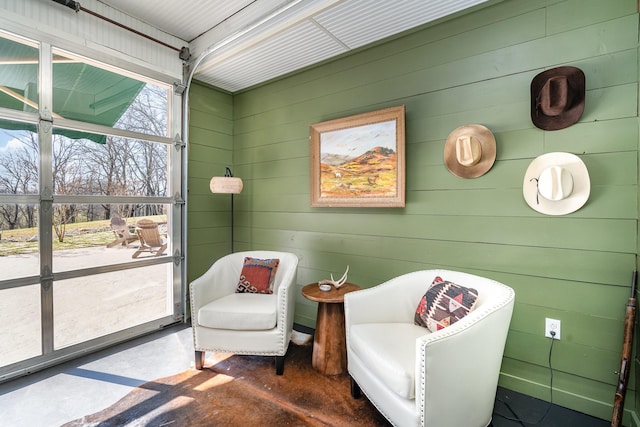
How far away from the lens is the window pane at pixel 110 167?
235 cm

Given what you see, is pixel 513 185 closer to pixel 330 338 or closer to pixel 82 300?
pixel 330 338

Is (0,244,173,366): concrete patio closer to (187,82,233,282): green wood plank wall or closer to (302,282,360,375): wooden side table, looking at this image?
(187,82,233,282): green wood plank wall

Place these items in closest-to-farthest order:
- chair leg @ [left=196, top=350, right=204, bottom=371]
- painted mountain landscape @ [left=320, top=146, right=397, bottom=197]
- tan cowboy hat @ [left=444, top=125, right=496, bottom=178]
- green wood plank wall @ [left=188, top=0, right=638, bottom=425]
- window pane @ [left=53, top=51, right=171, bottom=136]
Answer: green wood plank wall @ [left=188, top=0, right=638, bottom=425]
tan cowboy hat @ [left=444, top=125, right=496, bottom=178]
chair leg @ [left=196, top=350, right=204, bottom=371]
window pane @ [left=53, top=51, right=171, bottom=136]
painted mountain landscape @ [left=320, top=146, right=397, bottom=197]

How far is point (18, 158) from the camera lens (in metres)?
2.11

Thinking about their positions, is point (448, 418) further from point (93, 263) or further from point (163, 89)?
point (163, 89)

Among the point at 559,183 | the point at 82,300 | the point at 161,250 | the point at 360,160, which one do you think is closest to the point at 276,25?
the point at 360,160

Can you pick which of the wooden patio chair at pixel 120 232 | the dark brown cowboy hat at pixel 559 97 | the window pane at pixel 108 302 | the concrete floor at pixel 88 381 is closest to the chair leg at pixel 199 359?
the concrete floor at pixel 88 381

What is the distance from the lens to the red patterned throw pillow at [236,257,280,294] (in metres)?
2.52

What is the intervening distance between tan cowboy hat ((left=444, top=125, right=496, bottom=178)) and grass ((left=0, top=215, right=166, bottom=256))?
8.91ft

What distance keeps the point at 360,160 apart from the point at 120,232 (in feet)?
7.30

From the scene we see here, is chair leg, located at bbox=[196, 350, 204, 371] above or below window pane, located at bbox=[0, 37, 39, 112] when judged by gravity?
below

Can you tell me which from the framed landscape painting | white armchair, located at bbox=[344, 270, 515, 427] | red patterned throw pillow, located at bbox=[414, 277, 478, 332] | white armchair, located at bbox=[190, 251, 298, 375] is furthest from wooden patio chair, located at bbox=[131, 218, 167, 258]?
red patterned throw pillow, located at bbox=[414, 277, 478, 332]

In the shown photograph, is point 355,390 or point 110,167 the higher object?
point 110,167

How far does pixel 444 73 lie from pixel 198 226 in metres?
2.73
